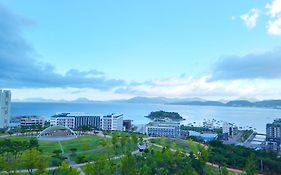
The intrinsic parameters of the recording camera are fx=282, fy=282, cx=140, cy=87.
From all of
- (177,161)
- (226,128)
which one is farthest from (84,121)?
(177,161)

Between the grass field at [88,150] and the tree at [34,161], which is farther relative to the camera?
the grass field at [88,150]

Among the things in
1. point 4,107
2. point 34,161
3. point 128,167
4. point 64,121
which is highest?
point 4,107

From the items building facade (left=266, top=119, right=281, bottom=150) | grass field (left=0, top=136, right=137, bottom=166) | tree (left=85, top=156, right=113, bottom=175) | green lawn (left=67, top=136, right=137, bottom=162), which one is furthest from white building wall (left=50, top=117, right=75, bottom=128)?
tree (left=85, top=156, right=113, bottom=175)

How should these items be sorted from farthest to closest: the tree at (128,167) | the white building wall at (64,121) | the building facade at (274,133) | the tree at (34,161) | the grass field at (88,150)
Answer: the white building wall at (64,121)
the building facade at (274,133)
the grass field at (88,150)
the tree at (34,161)
the tree at (128,167)

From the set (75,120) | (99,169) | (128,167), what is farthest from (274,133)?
(99,169)

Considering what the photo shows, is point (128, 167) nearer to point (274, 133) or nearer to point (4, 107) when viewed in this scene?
point (274, 133)

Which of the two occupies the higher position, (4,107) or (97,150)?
(4,107)

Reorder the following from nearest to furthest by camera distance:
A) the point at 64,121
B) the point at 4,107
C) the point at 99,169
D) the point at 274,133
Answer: the point at 99,169 → the point at 274,133 → the point at 4,107 → the point at 64,121

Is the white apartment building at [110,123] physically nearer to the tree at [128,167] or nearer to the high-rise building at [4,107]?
the high-rise building at [4,107]

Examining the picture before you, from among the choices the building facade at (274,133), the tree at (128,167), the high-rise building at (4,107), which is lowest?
the building facade at (274,133)

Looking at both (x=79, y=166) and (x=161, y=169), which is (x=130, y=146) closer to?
(x=79, y=166)

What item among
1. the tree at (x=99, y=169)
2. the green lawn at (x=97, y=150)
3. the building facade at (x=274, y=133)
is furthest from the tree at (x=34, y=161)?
the building facade at (x=274, y=133)
